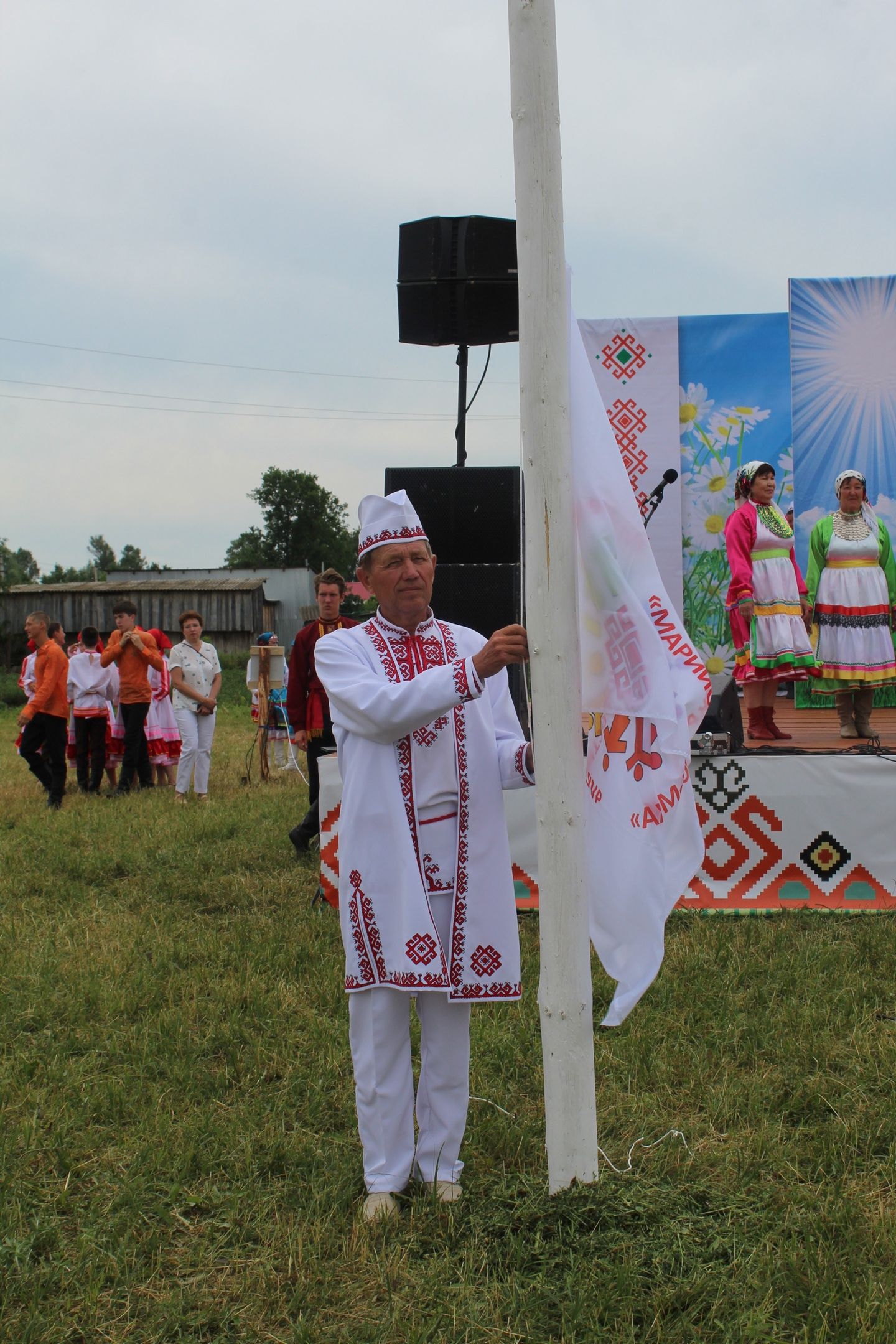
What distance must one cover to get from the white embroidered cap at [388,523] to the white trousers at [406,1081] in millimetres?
946

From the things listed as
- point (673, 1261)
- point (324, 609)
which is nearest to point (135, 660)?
point (324, 609)

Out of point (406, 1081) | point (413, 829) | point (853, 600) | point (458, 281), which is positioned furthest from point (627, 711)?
point (853, 600)

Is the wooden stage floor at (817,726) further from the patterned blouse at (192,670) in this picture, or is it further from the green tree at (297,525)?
the green tree at (297,525)

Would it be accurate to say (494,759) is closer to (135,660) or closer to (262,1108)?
(262,1108)

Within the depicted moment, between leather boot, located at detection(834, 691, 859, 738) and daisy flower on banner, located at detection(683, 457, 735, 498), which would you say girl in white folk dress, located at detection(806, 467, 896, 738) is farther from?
daisy flower on banner, located at detection(683, 457, 735, 498)

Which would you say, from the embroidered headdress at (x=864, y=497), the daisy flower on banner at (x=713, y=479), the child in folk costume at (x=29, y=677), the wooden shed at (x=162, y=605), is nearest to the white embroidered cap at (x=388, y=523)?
the embroidered headdress at (x=864, y=497)

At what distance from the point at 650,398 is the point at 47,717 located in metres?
6.04

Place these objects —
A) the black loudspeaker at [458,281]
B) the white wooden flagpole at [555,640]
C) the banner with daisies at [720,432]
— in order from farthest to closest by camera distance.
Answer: the banner with daisies at [720,432]
the black loudspeaker at [458,281]
the white wooden flagpole at [555,640]

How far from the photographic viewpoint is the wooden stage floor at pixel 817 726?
7.55 metres

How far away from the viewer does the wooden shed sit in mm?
35375

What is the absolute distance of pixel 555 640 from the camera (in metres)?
2.79

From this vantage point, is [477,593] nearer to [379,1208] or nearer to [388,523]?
[388,523]

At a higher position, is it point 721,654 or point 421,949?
point 721,654

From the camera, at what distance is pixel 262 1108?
3.71 metres
